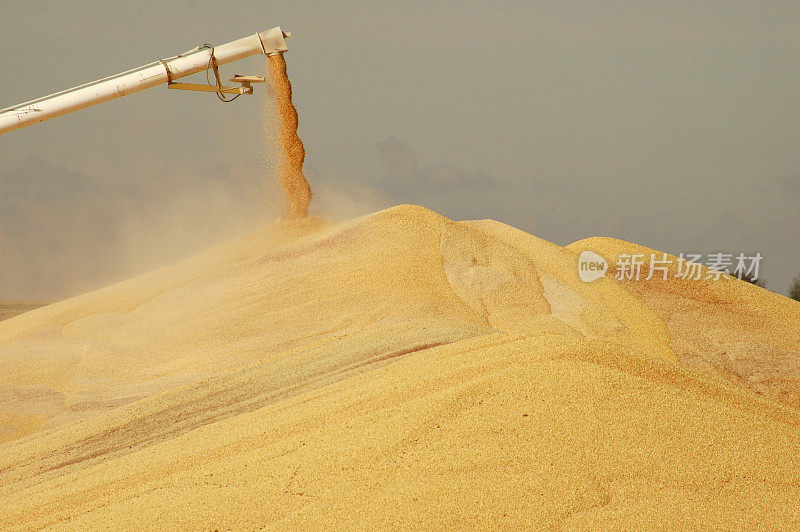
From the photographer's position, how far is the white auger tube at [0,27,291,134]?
8.29 meters

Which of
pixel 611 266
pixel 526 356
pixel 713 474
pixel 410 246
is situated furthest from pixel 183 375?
pixel 611 266

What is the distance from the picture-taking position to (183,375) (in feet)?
32.5

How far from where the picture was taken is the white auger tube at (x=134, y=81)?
8289mm

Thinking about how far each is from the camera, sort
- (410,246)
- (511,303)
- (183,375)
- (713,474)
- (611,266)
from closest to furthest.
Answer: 1. (713,474)
2. (183,375)
3. (511,303)
4. (410,246)
5. (611,266)

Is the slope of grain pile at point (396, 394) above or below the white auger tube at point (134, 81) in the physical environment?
below

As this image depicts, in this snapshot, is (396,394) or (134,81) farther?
(134,81)

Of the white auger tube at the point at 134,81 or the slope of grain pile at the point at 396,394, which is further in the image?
the white auger tube at the point at 134,81

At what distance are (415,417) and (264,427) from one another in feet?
4.51

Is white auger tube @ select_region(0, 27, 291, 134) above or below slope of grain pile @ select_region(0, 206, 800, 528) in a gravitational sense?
above

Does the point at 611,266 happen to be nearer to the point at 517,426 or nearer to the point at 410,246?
the point at 410,246

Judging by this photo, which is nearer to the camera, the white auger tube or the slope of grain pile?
the slope of grain pile

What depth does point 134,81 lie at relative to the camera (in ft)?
28.2

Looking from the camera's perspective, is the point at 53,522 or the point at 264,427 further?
the point at 264,427

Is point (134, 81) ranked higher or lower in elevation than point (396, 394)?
higher
